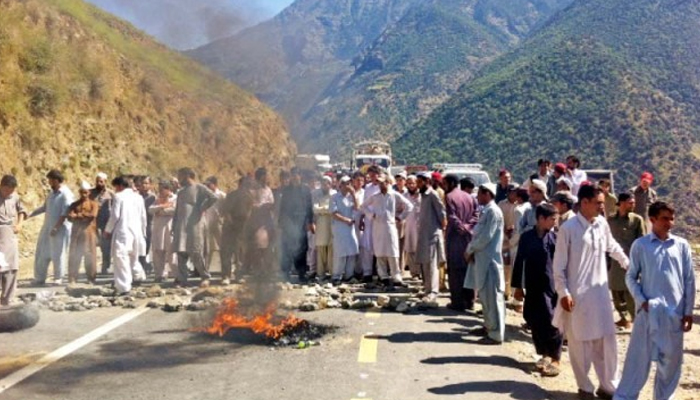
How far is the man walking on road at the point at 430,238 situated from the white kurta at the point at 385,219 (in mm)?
1582

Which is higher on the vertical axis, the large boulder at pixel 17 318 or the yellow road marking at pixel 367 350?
the large boulder at pixel 17 318

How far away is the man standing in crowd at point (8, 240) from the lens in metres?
9.91

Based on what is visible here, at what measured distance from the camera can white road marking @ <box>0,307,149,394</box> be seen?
6367 millimetres

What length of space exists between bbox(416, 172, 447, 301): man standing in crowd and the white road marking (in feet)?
13.4

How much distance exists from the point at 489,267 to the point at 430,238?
8.35 ft

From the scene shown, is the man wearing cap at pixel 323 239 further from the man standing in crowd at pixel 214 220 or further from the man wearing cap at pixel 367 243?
the man standing in crowd at pixel 214 220

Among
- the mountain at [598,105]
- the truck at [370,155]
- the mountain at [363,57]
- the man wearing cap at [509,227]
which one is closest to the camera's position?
the man wearing cap at [509,227]

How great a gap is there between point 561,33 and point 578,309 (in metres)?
59.8

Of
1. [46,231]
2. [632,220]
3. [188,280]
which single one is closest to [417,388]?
[632,220]

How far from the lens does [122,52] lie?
87.6 feet

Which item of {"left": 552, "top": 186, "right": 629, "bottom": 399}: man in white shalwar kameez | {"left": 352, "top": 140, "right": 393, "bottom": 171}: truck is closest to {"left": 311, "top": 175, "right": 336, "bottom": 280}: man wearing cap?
{"left": 552, "top": 186, "right": 629, "bottom": 399}: man in white shalwar kameez

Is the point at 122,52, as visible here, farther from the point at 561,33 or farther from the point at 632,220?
the point at 561,33

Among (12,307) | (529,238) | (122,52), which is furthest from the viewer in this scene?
(122,52)

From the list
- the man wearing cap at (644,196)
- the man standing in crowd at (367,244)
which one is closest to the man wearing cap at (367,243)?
the man standing in crowd at (367,244)
